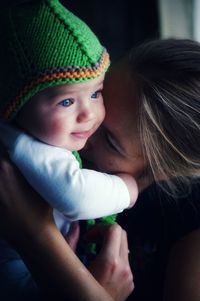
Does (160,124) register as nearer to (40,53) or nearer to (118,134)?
(118,134)

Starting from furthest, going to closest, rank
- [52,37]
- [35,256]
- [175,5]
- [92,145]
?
[175,5]
[92,145]
[35,256]
[52,37]

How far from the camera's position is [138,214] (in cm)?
126

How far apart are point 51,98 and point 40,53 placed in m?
0.08

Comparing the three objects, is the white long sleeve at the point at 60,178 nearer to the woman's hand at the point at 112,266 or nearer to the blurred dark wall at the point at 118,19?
the woman's hand at the point at 112,266

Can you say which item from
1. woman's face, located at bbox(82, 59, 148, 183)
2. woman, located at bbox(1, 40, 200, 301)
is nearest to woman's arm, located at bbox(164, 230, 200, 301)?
woman, located at bbox(1, 40, 200, 301)

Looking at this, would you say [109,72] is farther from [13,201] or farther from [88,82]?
[13,201]

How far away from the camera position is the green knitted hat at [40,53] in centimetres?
81

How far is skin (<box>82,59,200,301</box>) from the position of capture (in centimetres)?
102

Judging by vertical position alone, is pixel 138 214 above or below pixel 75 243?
below

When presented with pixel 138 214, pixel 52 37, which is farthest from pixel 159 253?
pixel 52 37

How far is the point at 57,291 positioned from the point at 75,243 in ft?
0.44

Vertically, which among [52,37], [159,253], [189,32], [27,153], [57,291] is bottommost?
[159,253]

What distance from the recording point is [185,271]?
1.03m

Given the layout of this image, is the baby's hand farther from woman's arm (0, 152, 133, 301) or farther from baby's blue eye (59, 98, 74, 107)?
baby's blue eye (59, 98, 74, 107)
